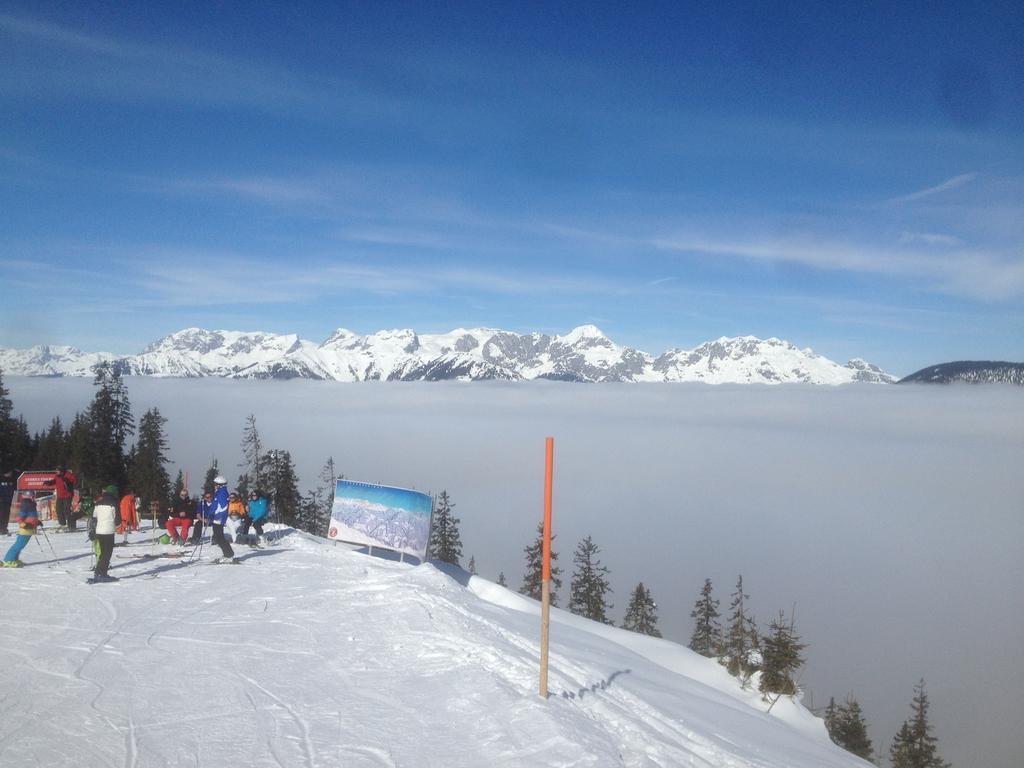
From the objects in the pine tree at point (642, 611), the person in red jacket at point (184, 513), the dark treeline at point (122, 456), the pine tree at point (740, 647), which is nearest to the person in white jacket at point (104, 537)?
the person in red jacket at point (184, 513)

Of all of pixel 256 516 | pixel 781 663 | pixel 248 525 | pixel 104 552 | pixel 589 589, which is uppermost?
pixel 104 552

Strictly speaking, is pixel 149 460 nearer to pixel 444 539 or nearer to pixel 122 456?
pixel 122 456

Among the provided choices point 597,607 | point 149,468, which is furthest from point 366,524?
point 149,468

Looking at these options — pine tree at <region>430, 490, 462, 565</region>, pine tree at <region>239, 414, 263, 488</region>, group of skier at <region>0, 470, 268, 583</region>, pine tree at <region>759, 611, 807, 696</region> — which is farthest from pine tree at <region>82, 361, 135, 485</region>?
pine tree at <region>759, 611, 807, 696</region>

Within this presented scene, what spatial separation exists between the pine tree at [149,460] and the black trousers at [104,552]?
48105 millimetres

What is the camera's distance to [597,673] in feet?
33.1

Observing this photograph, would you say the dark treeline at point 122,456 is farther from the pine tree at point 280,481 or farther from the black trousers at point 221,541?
the black trousers at point 221,541

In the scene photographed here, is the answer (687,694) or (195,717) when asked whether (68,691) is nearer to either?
(195,717)

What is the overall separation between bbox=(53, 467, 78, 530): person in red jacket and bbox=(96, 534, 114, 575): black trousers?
10.8m

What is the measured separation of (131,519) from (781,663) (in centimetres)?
2277

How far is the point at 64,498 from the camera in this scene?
21266mm

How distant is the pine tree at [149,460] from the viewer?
183ft

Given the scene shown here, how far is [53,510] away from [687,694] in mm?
25147

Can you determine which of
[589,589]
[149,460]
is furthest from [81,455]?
[589,589]
